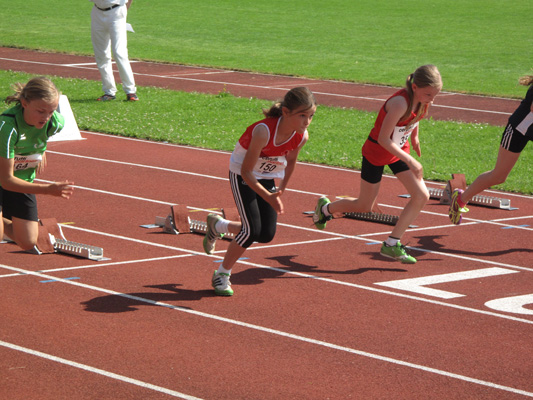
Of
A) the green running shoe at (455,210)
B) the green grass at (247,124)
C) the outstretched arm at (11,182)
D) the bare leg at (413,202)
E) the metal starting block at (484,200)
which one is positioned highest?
the outstretched arm at (11,182)

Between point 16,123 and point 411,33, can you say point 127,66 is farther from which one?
point 411,33

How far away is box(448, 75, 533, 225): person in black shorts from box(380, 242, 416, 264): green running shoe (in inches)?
51.8

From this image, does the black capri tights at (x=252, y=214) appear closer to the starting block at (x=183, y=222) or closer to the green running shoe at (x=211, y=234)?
the green running shoe at (x=211, y=234)

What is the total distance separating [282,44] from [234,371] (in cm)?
2768

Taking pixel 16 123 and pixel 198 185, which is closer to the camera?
pixel 16 123

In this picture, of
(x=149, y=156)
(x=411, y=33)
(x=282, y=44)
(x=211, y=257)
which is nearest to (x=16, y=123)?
(x=211, y=257)

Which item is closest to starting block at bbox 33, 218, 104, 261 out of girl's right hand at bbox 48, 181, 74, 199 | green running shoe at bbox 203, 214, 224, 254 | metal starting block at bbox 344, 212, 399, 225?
green running shoe at bbox 203, 214, 224, 254

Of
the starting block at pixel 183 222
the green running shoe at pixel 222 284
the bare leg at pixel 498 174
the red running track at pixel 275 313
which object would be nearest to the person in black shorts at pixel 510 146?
the bare leg at pixel 498 174

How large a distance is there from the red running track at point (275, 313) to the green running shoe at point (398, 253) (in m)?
0.09

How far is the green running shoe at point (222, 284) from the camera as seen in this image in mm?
7242

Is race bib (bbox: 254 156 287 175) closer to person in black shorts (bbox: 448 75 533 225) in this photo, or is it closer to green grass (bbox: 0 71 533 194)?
person in black shorts (bbox: 448 75 533 225)

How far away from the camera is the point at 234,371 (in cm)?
573

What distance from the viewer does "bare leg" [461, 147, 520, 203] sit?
923cm

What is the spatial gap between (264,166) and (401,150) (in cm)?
153
